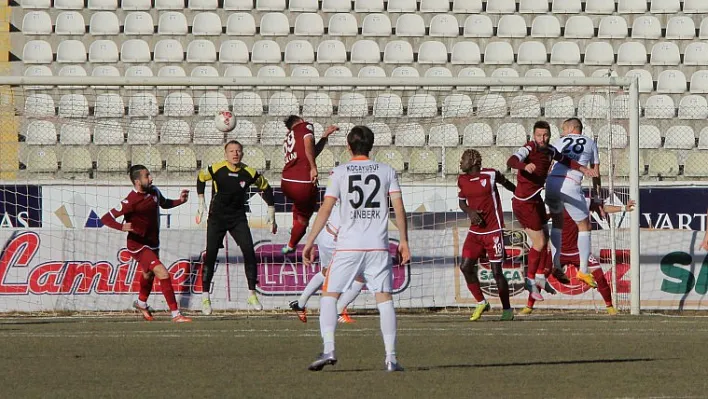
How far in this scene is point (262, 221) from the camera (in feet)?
58.5

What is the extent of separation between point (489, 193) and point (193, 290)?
444 cm

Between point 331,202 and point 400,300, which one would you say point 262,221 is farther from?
point 331,202

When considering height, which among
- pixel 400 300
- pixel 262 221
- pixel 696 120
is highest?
pixel 696 120

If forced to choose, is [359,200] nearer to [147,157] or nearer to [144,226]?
[144,226]

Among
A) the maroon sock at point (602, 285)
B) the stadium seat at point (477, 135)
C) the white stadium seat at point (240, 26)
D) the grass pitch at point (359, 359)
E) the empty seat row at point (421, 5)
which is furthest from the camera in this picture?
the empty seat row at point (421, 5)

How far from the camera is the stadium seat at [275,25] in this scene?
2500 cm

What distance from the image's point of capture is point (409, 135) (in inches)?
821

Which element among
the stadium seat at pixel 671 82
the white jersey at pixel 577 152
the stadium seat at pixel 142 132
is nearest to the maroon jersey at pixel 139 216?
the stadium seat at pixel 142 132

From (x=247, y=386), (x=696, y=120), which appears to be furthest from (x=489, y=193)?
(x=696, y=120)

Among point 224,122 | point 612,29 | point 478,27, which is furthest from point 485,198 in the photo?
point 612,29

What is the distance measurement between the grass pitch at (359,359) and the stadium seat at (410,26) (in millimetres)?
11407

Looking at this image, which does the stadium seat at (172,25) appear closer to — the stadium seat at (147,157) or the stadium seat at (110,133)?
the stadium seat at (110,133)

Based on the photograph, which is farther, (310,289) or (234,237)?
(234,237)

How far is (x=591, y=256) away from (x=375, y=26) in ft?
33.4
